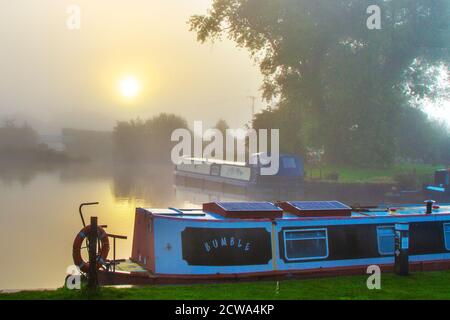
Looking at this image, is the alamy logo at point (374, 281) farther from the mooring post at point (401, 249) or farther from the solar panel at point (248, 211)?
the solar panel at point (248, 211)

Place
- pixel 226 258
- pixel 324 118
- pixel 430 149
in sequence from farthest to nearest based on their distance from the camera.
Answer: pixel 430 149 → pixel 324 118 → pixel 226 258

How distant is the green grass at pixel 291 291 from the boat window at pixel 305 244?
0.71 meters

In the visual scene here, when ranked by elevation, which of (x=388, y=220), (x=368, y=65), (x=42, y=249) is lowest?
(x=42, y=249)

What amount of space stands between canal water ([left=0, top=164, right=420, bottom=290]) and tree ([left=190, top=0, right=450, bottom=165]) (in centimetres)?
588

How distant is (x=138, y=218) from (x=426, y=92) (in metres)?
36.9

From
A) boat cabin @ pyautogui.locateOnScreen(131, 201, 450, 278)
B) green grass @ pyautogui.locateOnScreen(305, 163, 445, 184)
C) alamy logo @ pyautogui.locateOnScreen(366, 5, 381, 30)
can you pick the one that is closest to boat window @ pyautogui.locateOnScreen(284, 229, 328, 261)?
boat cabin @ pyautogui.locateOnScreen(131, 201, 450, 278)

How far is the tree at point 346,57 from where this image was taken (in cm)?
4006

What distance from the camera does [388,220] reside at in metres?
13.3

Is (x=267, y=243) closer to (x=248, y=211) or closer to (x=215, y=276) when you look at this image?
(x=248, y=211)

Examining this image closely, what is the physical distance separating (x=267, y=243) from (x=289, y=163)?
28.1 meters

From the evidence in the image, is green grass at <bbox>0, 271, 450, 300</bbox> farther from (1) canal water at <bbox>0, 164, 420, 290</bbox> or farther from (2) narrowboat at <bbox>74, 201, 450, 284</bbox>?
(1) canal water at <bbox>0, 164, 420, 290</bbox>

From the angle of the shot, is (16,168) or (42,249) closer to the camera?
(42,249)
